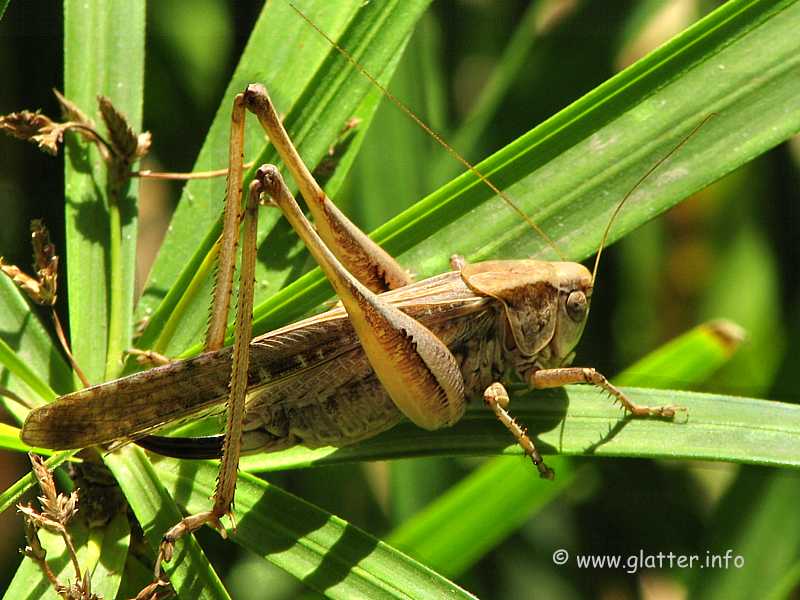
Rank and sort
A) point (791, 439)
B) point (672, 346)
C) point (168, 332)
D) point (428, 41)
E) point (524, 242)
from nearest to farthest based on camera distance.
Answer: point (791, 439) → point (168, 332) → point (524, 242) → point (672, 346) → point (428, 41)

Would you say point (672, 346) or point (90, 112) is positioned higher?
point (90, 112)

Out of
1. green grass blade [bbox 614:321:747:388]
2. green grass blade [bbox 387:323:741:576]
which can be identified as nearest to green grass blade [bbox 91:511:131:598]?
green grass blade [bbox 387:323:741:576]

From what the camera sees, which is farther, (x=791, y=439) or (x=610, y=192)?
(x=610, y=192)

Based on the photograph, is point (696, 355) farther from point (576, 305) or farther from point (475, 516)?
point (475, 516)

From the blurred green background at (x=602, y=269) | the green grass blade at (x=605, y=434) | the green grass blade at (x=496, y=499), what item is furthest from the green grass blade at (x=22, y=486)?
the blurred green background at (x=602, y=269)

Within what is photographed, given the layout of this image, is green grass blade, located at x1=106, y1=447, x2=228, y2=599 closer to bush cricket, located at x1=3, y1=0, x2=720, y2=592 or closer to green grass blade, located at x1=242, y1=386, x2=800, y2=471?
bush cricket, located at x1=3, y1=0, x2=720, y2=592

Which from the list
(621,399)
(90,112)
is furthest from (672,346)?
(90,112)

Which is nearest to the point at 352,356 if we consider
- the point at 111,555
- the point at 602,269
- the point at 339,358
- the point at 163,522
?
the point at 339,358

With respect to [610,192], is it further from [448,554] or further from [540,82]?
[540,82]

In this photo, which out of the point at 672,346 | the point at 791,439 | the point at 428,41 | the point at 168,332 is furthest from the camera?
the point at 428,41
